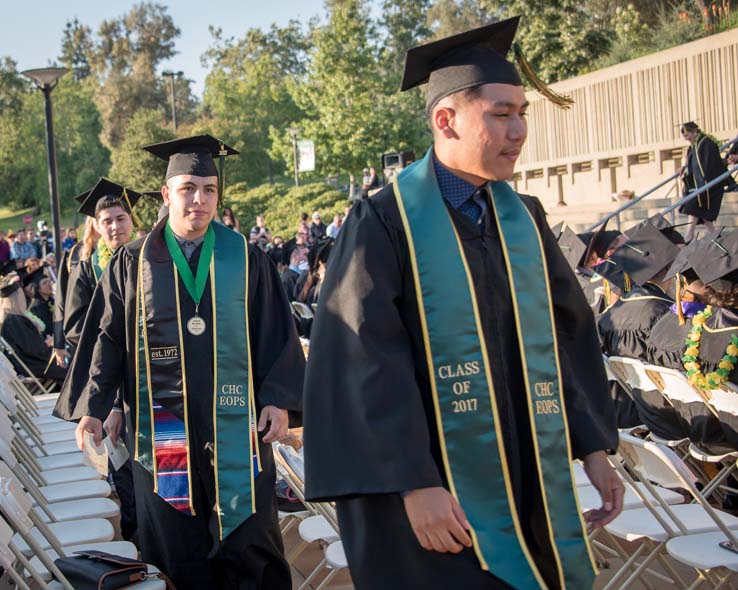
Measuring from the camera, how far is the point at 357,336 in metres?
2.16

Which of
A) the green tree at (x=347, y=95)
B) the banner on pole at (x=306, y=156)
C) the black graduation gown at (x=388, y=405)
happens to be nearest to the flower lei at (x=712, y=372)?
the black graduation gown at (x=388, y=405)

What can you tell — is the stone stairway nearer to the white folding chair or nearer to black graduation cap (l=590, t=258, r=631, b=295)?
black graduation cap (l=590, t=258, r=631, b=295)

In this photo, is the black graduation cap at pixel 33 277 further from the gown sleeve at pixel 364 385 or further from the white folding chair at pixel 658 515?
the gown sleeve at pixel 364 385

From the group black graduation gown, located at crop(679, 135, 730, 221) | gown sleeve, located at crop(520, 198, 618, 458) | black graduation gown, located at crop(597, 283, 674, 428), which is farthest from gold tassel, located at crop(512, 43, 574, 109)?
black graduation gown, located at crop(679, 135, 730, 221)

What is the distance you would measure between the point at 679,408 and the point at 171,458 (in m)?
2.58

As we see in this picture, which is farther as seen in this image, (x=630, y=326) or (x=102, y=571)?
(x=630, y=326)

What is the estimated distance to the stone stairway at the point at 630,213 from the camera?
14.4m

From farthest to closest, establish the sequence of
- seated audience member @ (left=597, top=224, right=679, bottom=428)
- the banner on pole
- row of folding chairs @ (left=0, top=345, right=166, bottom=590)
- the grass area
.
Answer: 1. the grass area
2. the banner on pole
3. seated audience member @ (left=597, top=224, right=679, bottom=428)
4. row of folding chairs @ (left=0, top=345, right=166, bottom=590)

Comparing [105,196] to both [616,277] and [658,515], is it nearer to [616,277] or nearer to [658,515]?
[658,515]

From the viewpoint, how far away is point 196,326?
408 cm

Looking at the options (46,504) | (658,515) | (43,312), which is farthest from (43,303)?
(658,515)

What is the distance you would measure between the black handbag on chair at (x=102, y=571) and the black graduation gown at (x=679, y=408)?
2.64 m

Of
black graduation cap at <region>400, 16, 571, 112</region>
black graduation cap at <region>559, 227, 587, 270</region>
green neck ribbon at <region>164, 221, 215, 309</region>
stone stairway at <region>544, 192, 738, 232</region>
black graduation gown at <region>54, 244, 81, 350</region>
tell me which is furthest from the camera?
stone stairway at <region>544, 192, 738, 232</region>

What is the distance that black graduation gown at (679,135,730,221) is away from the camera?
12992 mm
